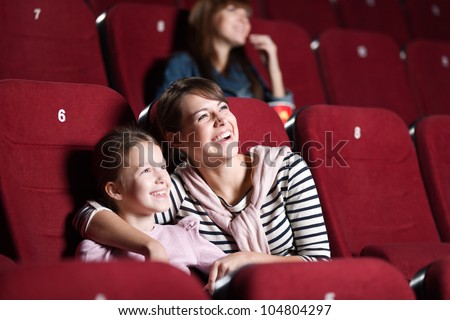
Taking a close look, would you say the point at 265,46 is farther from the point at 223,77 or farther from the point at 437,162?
the point at 437,162

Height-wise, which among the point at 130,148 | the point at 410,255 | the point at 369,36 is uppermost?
the point at 369,36

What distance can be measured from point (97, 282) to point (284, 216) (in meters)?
0.23

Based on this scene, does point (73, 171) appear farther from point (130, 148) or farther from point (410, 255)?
point (410, 255)

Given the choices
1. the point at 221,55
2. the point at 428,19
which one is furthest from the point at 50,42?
the point at 428,19

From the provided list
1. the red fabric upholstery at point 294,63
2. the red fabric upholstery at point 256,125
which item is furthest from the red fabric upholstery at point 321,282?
the red fabric upholstery at point 294,63

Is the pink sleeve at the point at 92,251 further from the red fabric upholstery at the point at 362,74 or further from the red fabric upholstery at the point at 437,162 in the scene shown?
the red fabric upholstery at the point at 362,74

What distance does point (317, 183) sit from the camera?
55cm

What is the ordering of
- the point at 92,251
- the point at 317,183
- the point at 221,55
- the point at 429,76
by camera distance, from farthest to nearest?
1. the point at 429,76
2. the point at 221,55
3. the point at 317,183
4. the point at 92,251

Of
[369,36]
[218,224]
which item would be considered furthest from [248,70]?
[218,224]

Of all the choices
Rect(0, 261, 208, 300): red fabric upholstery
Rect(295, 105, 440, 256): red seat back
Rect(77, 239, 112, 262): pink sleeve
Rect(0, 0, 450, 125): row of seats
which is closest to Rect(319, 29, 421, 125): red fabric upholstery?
Rect(0, 0, 450, 125): row of seats

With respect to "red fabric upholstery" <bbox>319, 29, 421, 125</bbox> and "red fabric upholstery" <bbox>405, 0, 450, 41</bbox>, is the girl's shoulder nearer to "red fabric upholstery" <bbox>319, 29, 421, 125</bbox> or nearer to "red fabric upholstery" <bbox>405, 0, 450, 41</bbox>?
"red fabric upholstery" <bbox>319, 29, 421, 125</bbox>

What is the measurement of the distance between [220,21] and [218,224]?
334mm

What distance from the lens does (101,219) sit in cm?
44
